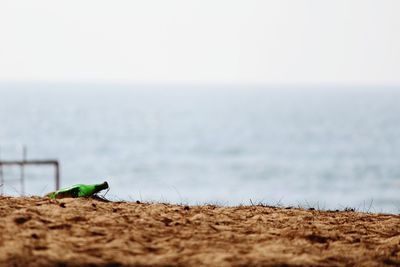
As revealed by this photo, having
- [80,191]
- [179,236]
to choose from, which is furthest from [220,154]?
[179,236]

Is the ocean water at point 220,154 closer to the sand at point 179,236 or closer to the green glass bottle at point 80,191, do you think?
the green glass bottle at point 80,191

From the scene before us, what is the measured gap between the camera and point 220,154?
384 ft

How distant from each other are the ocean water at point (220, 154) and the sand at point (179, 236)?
47.6 meters

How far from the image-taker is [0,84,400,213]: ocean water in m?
84.7

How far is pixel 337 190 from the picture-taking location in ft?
285

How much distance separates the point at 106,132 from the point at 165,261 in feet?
448

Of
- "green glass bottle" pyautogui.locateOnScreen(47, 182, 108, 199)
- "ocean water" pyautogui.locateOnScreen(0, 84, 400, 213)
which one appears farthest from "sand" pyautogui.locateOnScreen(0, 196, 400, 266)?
"ocean water" pyautogui.locateOnScreen(0, 84, 400, 213)

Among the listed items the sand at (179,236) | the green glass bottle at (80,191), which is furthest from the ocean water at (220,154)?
the sand at (179,236)

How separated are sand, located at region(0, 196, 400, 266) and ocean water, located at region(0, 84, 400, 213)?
156ft

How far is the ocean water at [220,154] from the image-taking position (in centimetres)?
8469

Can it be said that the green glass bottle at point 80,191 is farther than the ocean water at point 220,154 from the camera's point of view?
No

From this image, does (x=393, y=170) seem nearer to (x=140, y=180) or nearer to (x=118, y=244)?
(x=140, y=180)

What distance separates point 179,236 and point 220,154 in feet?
358

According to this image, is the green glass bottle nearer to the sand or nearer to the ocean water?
the sand
